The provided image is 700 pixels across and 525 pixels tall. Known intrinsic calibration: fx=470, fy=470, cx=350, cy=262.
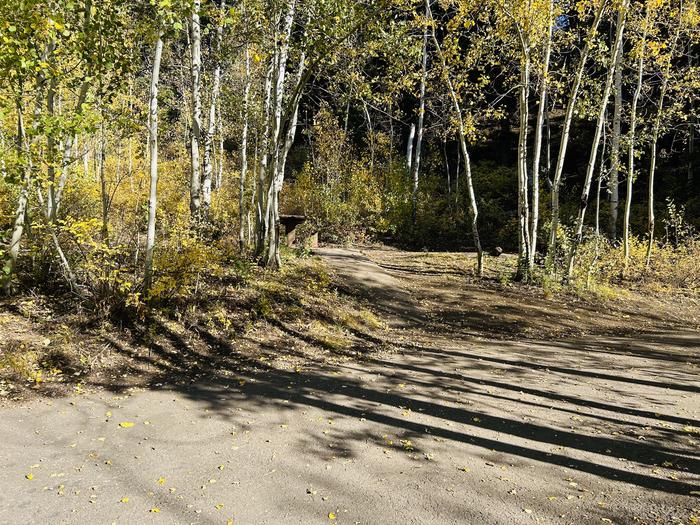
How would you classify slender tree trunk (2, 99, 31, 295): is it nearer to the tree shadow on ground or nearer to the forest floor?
the forest floor

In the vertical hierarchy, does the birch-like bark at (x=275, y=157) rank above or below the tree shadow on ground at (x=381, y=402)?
above

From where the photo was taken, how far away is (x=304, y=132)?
643 inches

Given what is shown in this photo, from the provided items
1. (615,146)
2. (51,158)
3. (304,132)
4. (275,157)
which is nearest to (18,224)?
(51,158)

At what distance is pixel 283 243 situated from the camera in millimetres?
13852

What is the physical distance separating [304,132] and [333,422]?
13085 mm

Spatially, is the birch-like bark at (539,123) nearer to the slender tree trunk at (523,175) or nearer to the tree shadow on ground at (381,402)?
the slender tree trunk at (523,175)

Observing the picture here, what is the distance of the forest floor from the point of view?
11.4 ft

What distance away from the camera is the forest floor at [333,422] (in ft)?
11.4

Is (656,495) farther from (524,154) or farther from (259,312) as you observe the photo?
(524,154)

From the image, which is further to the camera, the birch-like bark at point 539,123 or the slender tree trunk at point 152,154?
the birch-like bark at point 539,123

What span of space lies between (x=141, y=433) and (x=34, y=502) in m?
1.19

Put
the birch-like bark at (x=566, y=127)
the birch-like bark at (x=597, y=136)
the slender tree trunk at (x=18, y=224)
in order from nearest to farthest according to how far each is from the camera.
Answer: the slender tree trunk at (x=18, y=224), the birch-like bark at (x=566, y=127), the birch-like bark at (x=597, y=136)

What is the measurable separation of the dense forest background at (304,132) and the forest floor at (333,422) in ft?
4.44

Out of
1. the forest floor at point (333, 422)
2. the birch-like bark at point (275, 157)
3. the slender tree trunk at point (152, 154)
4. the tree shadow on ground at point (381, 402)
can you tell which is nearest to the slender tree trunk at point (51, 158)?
the slender tree trunk at point (152, 154)
